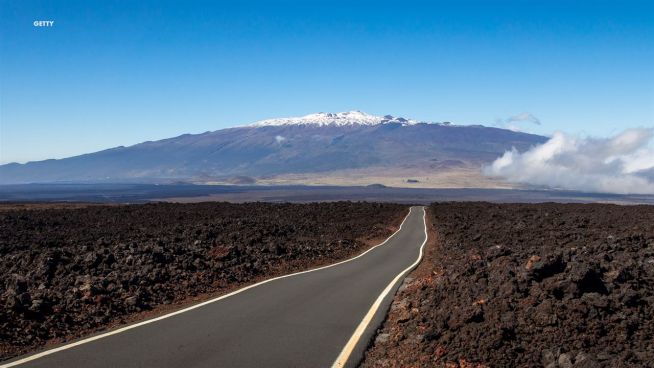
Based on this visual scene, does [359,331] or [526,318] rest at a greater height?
[526,318]

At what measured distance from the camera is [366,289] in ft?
49.5

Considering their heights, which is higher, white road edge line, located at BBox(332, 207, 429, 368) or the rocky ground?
the rocky ground

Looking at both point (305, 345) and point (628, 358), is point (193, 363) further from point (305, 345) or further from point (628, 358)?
point (628, 358)

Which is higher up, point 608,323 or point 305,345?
point 608,323

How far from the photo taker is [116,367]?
→ 315 inches

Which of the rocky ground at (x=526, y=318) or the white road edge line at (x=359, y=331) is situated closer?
the rocky ground at (x=526, y=318)

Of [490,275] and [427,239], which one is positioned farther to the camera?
[427,239]

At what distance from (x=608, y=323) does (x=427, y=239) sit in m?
24.1

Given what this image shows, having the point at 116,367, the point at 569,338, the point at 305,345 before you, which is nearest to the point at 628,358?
the point at 569,338

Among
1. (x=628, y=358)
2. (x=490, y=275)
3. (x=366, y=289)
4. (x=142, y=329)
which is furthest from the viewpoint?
(x=366, y=289)

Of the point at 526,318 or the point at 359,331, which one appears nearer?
the point at 526,318

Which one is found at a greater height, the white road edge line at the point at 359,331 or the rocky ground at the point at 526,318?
the rocky ground at the point at 526,318

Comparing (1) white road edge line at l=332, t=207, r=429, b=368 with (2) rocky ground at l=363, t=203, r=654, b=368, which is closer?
(2) rocky ground at l=363, t=203, r=654, b=368

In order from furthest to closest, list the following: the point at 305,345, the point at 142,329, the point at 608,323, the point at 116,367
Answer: the point at 142,329
the point at 305,345
the point at 608,323
the point at 116,367
